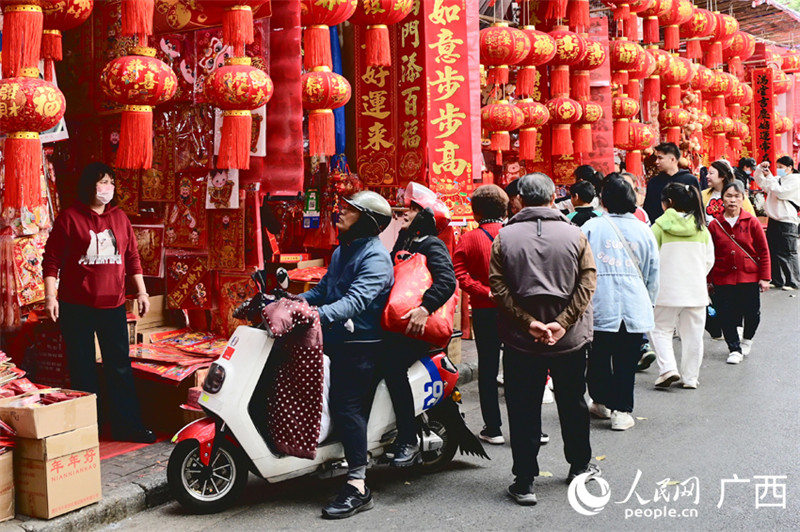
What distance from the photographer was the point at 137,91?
5.66 m

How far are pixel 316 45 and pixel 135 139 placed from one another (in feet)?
6.25

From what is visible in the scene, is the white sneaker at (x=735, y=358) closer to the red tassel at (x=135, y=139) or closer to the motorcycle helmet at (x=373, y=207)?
the motorcycle helmet at (x=373, y=207)

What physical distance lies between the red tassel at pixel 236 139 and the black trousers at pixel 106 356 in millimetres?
1347

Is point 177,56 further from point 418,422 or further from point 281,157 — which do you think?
point 418,422

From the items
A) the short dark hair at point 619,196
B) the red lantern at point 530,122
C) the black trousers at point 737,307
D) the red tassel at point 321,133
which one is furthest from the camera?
the red lantern at point 530,122

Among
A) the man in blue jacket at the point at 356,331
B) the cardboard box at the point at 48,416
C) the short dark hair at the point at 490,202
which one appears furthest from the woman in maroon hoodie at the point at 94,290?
the short dark hair at the point at 490,202

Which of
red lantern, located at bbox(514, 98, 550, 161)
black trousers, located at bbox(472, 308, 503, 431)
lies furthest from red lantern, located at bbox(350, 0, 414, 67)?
red lantern, located at bbox(514, 98, 550, 161)

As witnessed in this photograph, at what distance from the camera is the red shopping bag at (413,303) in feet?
16.7

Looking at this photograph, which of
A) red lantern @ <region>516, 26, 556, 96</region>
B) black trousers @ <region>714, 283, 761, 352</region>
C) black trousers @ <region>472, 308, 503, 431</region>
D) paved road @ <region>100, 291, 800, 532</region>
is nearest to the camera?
paved road @ <region>100, 291, 800, 532</region>

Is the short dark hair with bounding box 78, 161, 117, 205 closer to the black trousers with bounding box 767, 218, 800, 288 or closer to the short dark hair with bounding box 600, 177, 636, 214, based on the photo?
the short dark hair with bounding box 600, 177, 636, 214

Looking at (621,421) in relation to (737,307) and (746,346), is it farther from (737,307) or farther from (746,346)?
(746,346)

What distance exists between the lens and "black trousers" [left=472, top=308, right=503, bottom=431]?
638cm

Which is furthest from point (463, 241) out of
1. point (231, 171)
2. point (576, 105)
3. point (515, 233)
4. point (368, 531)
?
point (576, 105)

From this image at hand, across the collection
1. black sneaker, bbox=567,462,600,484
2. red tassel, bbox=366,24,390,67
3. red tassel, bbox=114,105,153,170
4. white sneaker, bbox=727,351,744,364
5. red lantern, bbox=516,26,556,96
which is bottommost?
black sneaker, bbox=567,462,600,484
